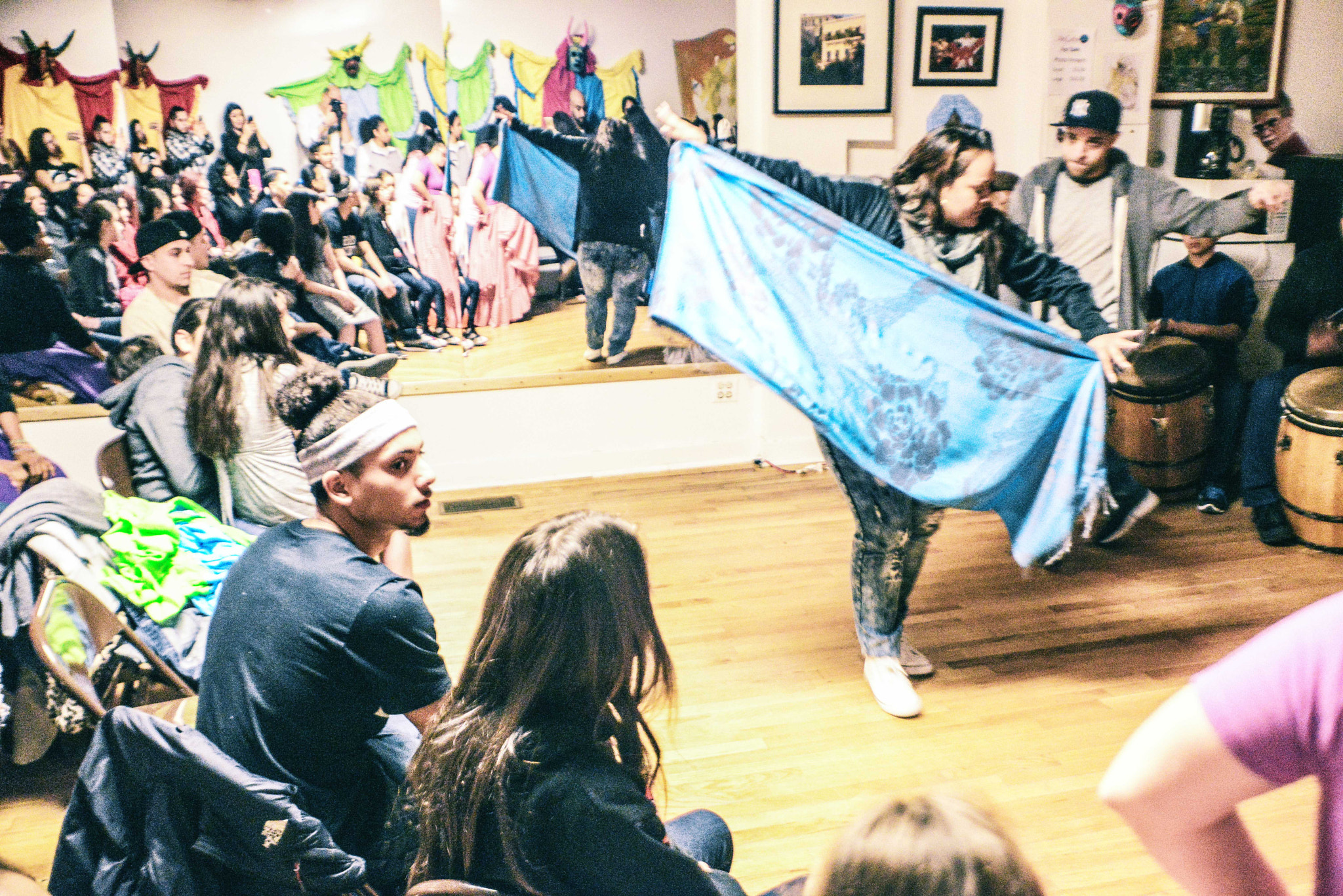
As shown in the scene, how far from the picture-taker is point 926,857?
0.79 metres

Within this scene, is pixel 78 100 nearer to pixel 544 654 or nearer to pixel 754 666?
pixel 754 666

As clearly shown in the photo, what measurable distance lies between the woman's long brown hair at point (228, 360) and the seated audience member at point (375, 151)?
1.77 m

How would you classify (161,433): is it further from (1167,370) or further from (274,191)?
(1167,370)

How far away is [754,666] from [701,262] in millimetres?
1256

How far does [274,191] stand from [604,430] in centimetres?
182

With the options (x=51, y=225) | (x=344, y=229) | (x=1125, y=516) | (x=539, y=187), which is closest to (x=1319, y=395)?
(x=1125, y=516)

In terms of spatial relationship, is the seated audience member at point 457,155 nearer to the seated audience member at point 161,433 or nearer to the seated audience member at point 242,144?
the seated audience member at point 242,144

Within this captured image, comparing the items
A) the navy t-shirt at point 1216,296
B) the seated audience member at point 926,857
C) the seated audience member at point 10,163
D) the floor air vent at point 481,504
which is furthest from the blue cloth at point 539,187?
the seated audience member at point 926,857

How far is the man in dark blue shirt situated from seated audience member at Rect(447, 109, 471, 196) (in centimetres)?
314

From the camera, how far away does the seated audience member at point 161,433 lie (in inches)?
109

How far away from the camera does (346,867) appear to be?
1.50m

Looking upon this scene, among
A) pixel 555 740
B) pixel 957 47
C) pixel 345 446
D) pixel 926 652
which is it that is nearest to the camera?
pixel 555 740

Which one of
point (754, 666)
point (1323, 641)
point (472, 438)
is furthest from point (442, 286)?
point (1323, 641)

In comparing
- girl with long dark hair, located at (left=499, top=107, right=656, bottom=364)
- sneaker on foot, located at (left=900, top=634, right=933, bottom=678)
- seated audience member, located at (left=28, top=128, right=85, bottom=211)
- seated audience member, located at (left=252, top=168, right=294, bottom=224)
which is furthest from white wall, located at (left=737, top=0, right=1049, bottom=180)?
seated audience member, located at (left=28, top=128, right=85, bottom=211)
